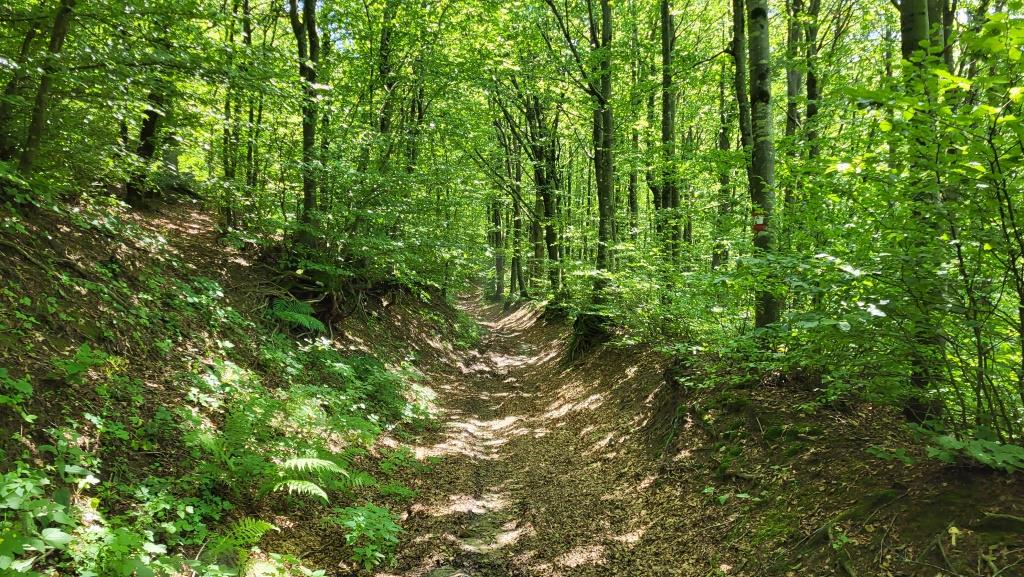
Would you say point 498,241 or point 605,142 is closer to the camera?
point 605,142

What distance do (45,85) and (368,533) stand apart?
5684 millimetres

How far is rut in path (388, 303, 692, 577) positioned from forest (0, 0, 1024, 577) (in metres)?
0.06

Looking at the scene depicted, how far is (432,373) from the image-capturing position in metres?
12.3

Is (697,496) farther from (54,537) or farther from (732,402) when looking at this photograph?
(54,537)

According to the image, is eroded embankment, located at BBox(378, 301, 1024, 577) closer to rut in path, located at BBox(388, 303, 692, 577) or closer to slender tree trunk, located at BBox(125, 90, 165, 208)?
rut in path, located at BBox(388, 303, 692, 577)

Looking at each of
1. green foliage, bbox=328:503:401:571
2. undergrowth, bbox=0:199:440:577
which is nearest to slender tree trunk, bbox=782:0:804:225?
green foliage, bbox=328:503:401:571

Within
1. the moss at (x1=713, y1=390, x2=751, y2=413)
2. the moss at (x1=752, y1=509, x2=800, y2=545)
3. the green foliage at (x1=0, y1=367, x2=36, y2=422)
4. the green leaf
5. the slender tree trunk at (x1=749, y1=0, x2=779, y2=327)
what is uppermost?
the slender tree trunk at (x1=749, y1=0, x2=779, y2=327)

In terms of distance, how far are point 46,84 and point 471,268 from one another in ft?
34.4

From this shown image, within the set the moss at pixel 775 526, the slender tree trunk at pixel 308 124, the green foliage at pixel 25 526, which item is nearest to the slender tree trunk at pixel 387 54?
the slender tree trunk at pixel 308 124

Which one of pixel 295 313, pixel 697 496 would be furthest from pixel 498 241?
pixel 697 496


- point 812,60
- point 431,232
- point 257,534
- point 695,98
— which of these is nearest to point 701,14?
point 695,98

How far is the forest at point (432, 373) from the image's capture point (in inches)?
127

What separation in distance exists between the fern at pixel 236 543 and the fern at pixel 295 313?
5.48 m

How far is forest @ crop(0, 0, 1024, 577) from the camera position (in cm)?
322
